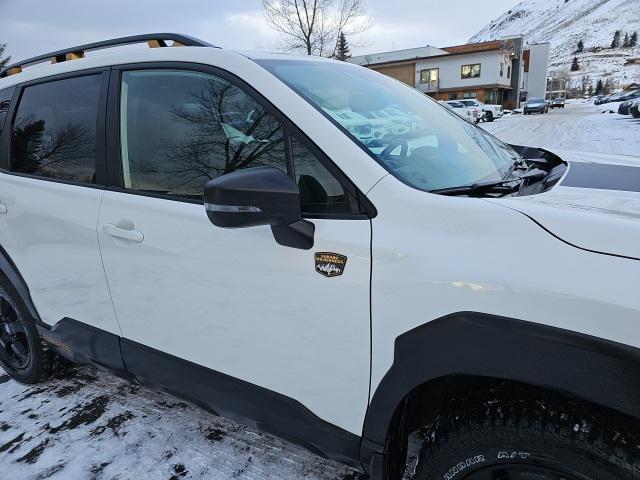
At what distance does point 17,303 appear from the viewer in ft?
8.82

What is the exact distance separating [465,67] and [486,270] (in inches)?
1993

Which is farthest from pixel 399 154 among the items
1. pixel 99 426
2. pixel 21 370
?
pixel 21 370

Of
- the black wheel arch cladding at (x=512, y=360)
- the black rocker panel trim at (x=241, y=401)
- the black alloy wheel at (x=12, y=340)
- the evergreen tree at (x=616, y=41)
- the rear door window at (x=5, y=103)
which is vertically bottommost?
the black alloy wheel at (x=12, y=340)

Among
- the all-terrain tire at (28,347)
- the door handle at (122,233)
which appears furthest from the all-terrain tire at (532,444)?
the all-terrain tire at (28,347)

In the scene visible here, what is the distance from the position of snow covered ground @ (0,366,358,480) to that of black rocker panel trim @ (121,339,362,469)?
0.36 meters

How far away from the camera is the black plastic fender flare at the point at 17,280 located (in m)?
2.54

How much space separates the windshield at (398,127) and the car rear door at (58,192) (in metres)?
0.96

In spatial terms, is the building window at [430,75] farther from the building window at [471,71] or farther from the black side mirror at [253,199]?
the black side mirror at [253,199]

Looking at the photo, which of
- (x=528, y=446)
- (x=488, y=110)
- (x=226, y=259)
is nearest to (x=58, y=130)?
(x=226, y=259)

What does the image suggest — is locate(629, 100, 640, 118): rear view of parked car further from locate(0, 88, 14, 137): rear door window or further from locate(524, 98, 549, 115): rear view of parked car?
locate(0, 88, 14, 137): rear door window

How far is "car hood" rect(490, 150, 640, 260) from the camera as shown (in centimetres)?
114

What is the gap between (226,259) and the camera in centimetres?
165

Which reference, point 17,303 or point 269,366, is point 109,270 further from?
point 17,303

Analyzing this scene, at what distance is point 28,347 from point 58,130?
4.46 feet
